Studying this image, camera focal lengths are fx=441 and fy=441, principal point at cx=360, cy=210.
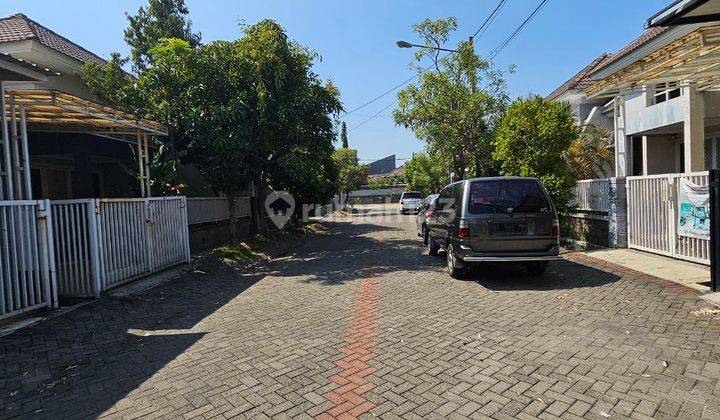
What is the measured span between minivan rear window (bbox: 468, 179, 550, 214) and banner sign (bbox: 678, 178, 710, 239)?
8.14ft

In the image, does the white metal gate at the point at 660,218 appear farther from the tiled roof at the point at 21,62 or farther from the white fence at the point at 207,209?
the white fence at the point at 207,209

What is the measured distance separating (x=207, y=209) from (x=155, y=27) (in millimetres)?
16645

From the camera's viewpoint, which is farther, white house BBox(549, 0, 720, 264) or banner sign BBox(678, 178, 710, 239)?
banner sign BBox(678, 178, 710, 239)

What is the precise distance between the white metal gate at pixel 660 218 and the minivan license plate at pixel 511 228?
3.18 metres

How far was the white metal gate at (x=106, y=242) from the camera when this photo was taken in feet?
23.9

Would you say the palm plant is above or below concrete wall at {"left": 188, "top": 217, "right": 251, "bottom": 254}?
above

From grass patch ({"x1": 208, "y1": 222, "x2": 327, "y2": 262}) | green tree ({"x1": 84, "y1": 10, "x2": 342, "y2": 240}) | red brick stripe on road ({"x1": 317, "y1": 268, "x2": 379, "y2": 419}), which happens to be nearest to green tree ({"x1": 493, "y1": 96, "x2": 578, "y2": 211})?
green tree ({"x1": 84, "y1": 10, "x2": 342, "y2": 240})

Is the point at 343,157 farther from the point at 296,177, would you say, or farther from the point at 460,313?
the point at 460,313

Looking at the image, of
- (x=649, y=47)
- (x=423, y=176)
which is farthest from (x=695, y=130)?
(x=423, y=176)

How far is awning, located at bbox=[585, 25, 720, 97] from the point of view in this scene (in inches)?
241

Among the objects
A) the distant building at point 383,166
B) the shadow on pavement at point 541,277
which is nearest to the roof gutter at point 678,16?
the shadow on pavement at point 541,277

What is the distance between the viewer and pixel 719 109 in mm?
11141

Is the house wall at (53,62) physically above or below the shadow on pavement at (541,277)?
above

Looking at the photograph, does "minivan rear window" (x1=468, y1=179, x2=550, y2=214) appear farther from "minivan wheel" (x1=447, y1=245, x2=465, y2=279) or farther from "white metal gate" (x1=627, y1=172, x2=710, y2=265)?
"white metal gate" (x1=627, y1=172, x2=710, y2=265)
